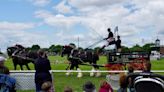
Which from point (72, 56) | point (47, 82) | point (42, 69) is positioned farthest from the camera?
point (72, 56)

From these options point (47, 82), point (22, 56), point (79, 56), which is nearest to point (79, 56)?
point (79, 56)

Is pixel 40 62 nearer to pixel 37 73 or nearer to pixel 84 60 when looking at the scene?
pixel 37 73

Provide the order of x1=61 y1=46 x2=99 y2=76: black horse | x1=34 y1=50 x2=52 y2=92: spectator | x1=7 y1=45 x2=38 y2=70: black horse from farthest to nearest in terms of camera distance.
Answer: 1. x1=7 y1=45 x2=38 y2=70: black horse
2. x1=61 y1=46 x2=99 y2=76: black horse
3. x1=34 y1=50 x2=52 y2=92: spectator

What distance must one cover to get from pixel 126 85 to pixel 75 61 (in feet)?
68.6

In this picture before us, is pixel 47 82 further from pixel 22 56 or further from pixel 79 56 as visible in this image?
pixel 22 56

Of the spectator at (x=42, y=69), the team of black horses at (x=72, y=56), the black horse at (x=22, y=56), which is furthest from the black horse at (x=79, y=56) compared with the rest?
the spectator at (x=42, y=69)

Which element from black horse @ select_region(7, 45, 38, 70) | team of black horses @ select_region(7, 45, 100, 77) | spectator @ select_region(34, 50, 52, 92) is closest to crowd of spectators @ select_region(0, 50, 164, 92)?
spectator @ select_region(34, 50, 52, 92)

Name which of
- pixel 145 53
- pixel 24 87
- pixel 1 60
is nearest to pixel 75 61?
pixel 145 53

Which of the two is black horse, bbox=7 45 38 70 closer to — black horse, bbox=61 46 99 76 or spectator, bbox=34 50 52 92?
black horse, bbox=61 46 99 76

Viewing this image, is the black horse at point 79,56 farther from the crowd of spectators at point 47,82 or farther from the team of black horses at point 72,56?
the crowd of spectators at point 47,82

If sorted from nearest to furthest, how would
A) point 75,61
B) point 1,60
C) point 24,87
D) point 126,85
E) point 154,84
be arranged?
point 154,84, point 126,85, point 1,60, point 24,87, point 75,61

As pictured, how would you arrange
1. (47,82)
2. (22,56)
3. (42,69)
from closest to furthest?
(47,82), (42,69), (22,56)

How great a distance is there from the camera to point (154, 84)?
844cm

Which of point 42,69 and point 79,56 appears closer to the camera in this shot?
point 42,69
